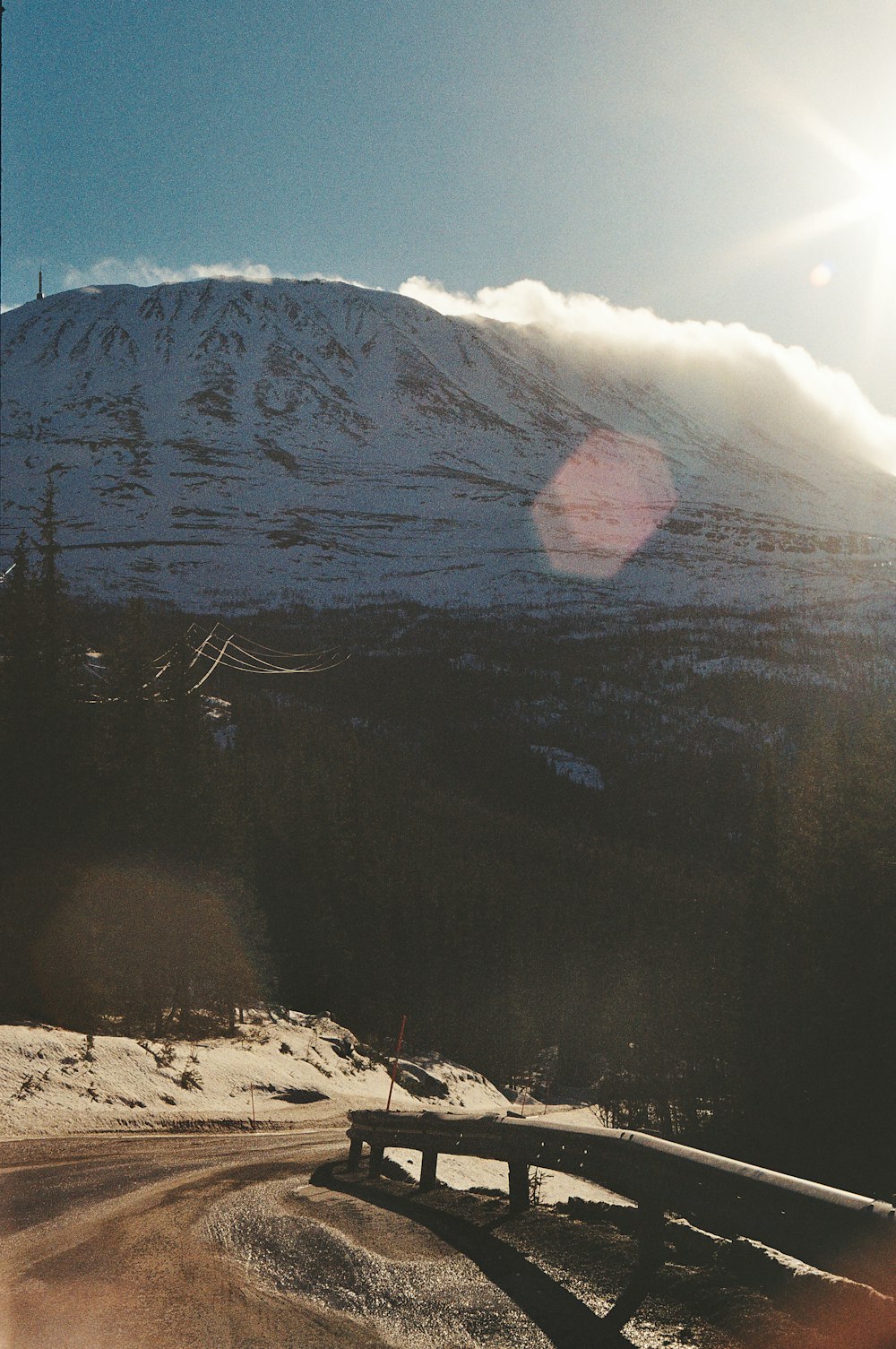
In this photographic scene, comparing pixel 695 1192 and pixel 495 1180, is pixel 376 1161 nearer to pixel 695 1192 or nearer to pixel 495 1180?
pixel 495 1180

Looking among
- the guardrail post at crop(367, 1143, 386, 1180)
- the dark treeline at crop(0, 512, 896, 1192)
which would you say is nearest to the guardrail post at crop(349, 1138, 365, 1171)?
the guardrail post at crop(367, 1143, 386, 1180)

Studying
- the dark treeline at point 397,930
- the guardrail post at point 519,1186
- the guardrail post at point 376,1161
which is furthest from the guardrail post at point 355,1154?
the dark treeline at point 397,930

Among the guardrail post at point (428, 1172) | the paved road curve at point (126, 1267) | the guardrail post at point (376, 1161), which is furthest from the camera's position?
the guardrail post at point (376, 1161)

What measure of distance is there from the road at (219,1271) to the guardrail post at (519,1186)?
1.03 metres

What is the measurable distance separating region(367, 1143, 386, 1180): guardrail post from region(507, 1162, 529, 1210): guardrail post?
3.54 m

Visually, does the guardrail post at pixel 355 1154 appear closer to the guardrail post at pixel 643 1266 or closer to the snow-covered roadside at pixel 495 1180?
the snow-covered roadside at pixel 495 1180

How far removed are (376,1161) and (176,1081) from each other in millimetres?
7698

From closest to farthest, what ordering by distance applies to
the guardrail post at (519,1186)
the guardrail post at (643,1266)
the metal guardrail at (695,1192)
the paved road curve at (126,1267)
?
1. the metal guardrail at (695,1192)
2. the paved road curve at (126,1267)
3. the guardrail post at (643,1266)
4. the guardrail post at (519,1186)

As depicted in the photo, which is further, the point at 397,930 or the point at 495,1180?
the point at 397,930

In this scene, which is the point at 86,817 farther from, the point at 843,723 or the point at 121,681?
the point at 843,723

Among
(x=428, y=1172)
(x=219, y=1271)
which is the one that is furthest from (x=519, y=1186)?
(x=219, y=1271)

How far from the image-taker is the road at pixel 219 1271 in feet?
20.4

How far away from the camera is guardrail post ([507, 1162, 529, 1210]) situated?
9.65 m

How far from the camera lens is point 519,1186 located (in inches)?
384
